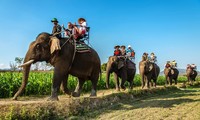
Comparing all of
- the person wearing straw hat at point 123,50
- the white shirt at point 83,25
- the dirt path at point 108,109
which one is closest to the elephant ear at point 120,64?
the person wearing straw hat at point 123,50

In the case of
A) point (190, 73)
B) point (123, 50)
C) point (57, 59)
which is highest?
point (123, 50)

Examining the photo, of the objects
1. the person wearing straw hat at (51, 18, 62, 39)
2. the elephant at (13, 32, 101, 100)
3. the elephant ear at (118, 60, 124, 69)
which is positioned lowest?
the elephant at (13, 32, 101, 100)

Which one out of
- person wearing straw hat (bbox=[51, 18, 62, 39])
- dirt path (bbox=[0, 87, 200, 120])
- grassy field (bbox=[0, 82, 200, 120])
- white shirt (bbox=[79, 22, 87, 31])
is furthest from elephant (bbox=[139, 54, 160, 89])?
person wearing straw hat (bbox=[51, 18, 62, 39])

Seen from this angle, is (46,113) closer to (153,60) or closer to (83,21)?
(83,21)

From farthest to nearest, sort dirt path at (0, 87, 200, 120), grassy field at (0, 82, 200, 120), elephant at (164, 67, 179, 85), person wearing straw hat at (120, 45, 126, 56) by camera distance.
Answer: elephant at (164, 67, 179, 85) < person wearing straw hat at (120, 45, 126, 56) < dirt path at (0, 87, 200, 120) < grassy field at (0, 82, 200, 120)

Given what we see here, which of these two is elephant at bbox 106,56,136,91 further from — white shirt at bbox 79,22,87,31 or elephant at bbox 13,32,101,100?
white shirt at bbox 79,22,87,31

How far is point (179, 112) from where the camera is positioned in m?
12.8

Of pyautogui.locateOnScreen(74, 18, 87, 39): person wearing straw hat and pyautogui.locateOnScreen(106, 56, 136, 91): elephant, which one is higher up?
pyautogui.locateOnScreen(74, 18, 87, 39): person wearing straw hat

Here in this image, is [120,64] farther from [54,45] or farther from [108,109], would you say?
[54,45]

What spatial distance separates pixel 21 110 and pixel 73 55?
4.16 m

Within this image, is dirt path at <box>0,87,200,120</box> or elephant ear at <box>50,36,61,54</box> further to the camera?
elephant ear at <box>50,36,61,54</box>

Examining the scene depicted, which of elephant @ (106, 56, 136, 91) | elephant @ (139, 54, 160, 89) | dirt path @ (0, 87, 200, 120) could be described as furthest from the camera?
elephant @ (139, 54, 160, 89)

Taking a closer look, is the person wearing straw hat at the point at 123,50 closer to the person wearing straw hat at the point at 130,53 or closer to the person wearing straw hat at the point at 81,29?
the person wearing straw hat at the point at 130,53

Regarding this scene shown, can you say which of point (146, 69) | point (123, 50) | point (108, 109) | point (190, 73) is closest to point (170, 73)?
point (190, 73)
